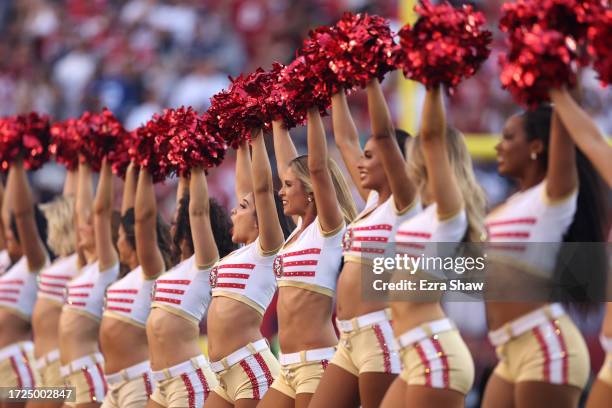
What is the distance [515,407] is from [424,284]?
1.98 ft

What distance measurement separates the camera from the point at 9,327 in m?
7.94

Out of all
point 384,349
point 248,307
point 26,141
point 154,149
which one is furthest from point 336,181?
point 26,141

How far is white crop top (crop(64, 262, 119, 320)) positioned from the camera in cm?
711

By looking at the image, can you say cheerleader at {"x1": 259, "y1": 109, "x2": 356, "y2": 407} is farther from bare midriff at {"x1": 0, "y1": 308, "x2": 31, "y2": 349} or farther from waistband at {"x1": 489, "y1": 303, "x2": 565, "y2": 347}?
bare midriff at {"x1": 0, "y1": 308, "x2": 31, "y2": 349}

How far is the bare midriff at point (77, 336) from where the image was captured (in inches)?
278

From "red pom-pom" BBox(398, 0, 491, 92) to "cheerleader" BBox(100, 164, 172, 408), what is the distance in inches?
104

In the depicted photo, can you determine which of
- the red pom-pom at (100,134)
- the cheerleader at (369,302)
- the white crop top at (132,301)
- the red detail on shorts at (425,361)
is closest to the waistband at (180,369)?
the white crop top at (132,301)

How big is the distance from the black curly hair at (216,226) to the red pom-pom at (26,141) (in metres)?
1.94

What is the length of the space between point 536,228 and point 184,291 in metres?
2.63

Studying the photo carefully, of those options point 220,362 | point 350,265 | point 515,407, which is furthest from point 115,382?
point 515,407

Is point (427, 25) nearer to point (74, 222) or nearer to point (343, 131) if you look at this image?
point (343, 131)

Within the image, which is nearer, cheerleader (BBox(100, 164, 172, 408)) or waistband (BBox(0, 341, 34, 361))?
cheerleader (BBox(100, 164, 172, 408))

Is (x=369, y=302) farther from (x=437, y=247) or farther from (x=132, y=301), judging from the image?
(x=132, y=301)

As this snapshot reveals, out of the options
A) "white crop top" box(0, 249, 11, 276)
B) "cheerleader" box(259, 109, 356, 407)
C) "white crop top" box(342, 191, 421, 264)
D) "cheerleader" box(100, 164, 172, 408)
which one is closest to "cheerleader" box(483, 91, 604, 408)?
"white crop top" box(342, 191, 421, 264)
